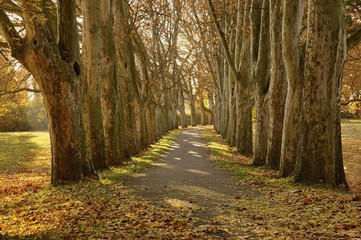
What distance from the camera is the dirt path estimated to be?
7.33m

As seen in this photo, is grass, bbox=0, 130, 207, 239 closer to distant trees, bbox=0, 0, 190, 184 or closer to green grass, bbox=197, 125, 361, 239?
distant trees, bbox=0, 0, 190, 184

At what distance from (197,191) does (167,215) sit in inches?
116

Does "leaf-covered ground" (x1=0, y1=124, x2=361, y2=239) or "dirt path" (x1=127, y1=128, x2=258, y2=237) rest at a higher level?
"leaf-covered ground" (x1=0, y1=124, x2=361, y2=239)

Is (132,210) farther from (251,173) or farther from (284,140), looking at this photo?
(251,173)

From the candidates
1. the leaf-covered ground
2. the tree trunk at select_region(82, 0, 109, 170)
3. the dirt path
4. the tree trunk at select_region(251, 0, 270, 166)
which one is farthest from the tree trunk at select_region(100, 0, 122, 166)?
the tree trunk at select_region(251, 0, 270, 166)

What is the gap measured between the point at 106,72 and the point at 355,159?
15.0m

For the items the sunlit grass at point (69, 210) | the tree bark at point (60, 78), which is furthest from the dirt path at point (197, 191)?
the tree bark at point (60, 78)

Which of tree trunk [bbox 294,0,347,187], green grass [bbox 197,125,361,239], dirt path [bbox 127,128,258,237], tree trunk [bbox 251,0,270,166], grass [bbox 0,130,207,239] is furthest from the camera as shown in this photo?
tree trunk [bbox 251,0,270,166]

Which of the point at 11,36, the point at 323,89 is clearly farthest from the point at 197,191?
the point at 11,36

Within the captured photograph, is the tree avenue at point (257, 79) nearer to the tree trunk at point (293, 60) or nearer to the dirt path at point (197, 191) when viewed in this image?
the tree trunk at point (293, 60)

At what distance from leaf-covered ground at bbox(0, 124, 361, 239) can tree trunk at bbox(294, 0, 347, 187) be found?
74 centimetres

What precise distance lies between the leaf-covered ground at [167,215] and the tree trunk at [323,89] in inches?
29.0

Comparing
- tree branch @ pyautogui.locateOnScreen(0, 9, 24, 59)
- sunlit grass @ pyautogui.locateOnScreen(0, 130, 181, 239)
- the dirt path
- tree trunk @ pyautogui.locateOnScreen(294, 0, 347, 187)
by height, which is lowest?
the dirt path

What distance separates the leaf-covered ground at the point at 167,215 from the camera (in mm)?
5879
